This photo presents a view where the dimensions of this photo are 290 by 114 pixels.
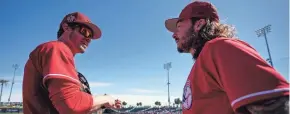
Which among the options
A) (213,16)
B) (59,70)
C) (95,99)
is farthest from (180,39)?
(59,70)

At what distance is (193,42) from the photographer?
2221mm

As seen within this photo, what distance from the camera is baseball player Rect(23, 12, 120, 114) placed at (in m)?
2.05

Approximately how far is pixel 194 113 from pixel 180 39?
Result: 864mm

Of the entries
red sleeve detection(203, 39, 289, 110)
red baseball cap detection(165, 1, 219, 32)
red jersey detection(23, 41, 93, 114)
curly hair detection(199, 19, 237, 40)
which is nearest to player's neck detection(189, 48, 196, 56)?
curly hair detection(199, 19, 237, 40)

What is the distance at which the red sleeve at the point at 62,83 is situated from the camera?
2023 mm

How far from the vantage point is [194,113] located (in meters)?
1.79

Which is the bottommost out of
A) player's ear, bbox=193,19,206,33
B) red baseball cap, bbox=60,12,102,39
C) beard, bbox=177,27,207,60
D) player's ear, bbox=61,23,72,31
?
beard, bbox=177,27,207,60

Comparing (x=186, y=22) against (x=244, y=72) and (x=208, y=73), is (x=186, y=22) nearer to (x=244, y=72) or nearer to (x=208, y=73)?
(x=208, y=73)

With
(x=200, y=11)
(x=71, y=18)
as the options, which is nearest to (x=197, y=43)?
(x=200, y=11)

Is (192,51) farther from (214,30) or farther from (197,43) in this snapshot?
(214,30)

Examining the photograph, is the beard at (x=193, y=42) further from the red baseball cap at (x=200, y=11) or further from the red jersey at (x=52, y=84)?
the red jersey at (x=52, y=84)

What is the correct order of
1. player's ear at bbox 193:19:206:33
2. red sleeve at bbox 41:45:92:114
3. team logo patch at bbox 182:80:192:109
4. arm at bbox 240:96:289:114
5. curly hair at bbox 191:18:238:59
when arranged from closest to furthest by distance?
arm at bbox 240:96:289:114 < team logo patch at bbox 182:80:192:109 < red sleeve at bbox 41:45:92:114 < curly hair at bbox 191:18:238:59 < player's ear at bbox 193:19:206:33

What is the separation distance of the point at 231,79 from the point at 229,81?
0.06 feet

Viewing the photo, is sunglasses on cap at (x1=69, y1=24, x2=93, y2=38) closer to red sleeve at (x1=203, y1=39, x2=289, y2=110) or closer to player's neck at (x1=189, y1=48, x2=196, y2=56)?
player's neck at (x1=189, y1=48, x2=196, y2=56)
